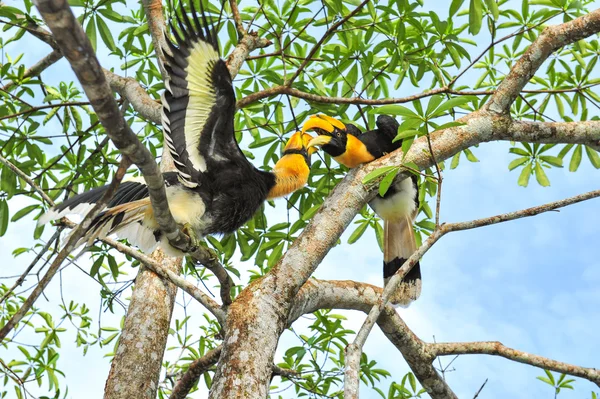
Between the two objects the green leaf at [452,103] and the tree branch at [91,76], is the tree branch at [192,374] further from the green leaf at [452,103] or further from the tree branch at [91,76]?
the green leaf at [452,103]

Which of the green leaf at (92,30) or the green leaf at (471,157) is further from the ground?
the green leaf at (471,157)

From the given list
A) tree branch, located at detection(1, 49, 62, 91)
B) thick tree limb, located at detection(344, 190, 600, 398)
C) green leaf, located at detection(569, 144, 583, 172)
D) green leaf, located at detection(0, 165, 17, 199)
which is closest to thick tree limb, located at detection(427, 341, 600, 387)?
thick tree limb, located at detection(344, 190, 600, 398)

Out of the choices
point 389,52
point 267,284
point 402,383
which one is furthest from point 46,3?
point 402,383

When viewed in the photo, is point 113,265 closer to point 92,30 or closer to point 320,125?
point 92,30

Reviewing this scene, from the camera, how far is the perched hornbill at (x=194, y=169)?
2705mm

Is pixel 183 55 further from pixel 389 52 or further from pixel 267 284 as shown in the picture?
pixel 389 52

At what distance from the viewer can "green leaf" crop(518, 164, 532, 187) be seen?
4.10 metres

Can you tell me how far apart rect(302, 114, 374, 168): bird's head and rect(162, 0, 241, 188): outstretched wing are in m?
0.74

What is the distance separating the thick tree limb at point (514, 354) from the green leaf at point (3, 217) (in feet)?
8.01

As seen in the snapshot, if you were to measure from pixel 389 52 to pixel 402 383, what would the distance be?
73.7 inches

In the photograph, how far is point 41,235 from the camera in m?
4.20

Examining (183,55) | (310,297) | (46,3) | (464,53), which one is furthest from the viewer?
(464,53)

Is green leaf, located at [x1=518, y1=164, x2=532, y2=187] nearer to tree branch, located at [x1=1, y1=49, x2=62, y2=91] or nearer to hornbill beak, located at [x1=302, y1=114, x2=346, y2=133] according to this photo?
hornbill beak, located at [x1=302, y1=114, x2=346, y2=133]

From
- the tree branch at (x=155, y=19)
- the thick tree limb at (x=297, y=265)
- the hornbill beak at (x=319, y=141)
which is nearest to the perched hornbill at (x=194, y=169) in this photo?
the thick tree limb at (x=297, y=265)
